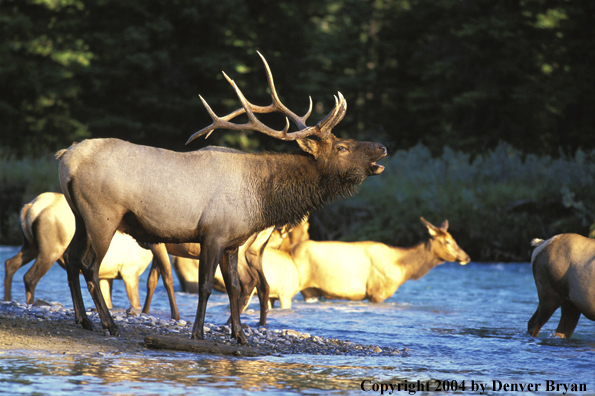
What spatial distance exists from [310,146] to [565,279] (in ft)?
9.85

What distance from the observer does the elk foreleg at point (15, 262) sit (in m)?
9.91

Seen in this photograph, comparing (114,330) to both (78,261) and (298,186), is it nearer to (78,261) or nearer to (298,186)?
(78,261)

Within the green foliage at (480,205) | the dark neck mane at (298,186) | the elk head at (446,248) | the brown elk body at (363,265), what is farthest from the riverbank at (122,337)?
the green foliage at (480,205)

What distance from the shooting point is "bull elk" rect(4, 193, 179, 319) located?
9625 millimetres

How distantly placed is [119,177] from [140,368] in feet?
6.32

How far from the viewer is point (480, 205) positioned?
1836cm

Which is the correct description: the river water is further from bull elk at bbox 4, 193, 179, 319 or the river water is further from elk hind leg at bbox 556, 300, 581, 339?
bull elk at bbox 4, 193, 179, 319

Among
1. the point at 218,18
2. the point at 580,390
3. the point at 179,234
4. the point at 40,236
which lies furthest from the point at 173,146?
the point at 580,390

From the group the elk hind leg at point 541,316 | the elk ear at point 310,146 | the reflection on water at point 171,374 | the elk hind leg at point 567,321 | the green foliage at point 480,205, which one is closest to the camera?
the reflection on water at point 171,374

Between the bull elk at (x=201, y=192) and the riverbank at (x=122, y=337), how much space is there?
260mm

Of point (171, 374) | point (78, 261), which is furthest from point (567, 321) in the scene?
point (78, 261)

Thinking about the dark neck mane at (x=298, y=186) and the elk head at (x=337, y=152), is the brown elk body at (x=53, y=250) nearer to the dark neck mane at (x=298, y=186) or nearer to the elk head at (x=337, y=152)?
the elk head at (x=337, y=152)

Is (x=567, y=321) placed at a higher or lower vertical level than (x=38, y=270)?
lower

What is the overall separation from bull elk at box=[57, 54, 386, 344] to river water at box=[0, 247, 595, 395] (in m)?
1.16
